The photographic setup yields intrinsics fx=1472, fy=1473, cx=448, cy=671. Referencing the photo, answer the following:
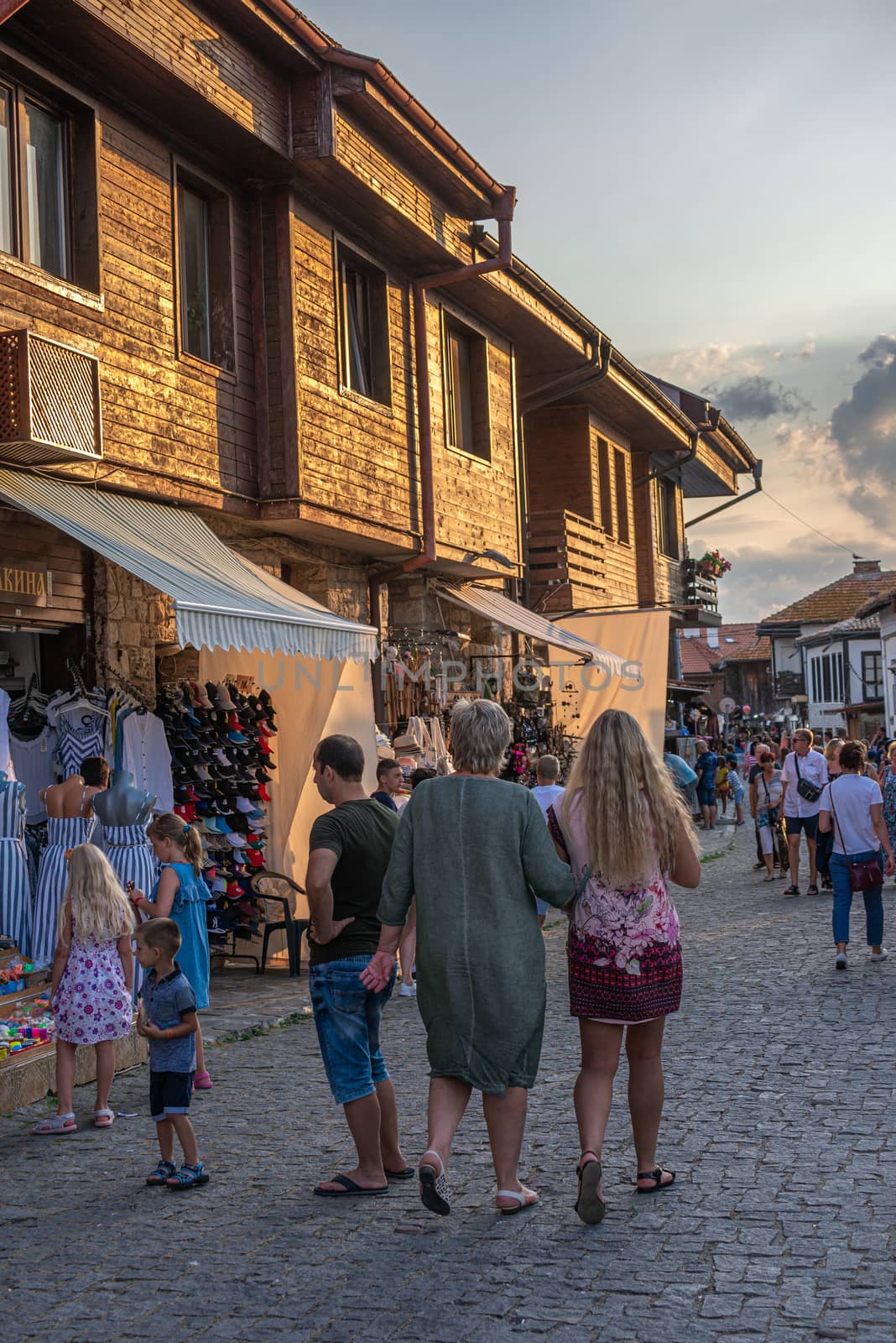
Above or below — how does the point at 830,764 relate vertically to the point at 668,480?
below

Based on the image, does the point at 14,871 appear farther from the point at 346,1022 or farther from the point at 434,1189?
the point at 434,1189

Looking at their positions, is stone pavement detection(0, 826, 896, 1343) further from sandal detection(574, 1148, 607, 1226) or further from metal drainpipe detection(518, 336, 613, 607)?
metal drainpipe detection(518, 336, 613, 607)

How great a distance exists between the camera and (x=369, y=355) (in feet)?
49.2

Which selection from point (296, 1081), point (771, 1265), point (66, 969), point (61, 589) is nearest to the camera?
point (771, 1265)

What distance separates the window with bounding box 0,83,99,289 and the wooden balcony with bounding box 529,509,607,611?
11195 mm

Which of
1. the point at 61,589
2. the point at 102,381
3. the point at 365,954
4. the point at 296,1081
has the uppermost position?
the point at 102,381

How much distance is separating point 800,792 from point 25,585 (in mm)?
9945

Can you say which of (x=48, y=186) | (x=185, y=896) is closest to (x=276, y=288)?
A: (x=48, y=186)

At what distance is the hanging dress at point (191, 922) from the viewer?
7.73 metres

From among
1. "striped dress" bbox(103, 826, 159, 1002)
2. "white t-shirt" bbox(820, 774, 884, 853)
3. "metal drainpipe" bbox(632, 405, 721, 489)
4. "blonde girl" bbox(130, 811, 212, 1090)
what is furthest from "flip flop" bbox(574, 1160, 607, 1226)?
"metal drainpipe" bbox(632, 405, 721, 489)

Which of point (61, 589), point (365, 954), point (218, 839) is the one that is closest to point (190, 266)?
point (61, 589)

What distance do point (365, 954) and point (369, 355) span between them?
402 inches

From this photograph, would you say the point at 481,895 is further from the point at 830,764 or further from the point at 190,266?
the point at 830,764

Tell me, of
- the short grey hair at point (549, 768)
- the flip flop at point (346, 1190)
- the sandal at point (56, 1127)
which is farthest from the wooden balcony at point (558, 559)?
the flip flop at point (346, 1190)
